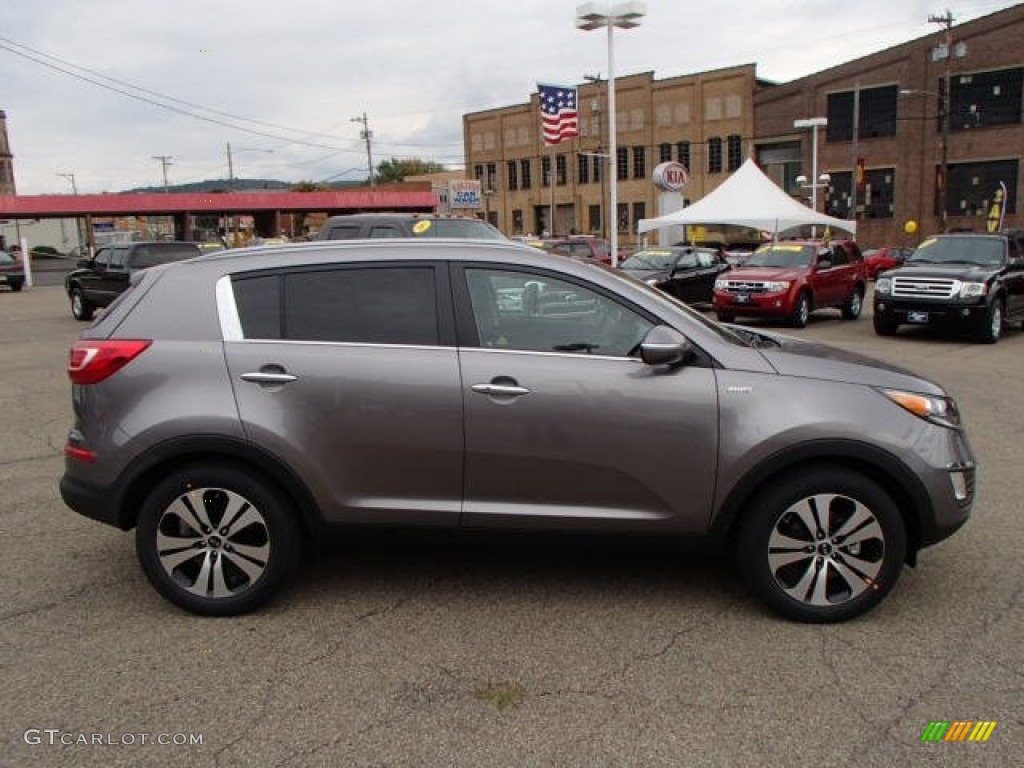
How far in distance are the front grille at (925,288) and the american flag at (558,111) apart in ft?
40.8

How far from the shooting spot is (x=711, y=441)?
3.65m

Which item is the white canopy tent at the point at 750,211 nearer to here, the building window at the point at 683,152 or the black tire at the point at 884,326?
the black tire at the point at 884,326

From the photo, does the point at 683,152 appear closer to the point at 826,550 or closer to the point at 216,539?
the point at 826,550

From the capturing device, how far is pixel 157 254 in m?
18.9

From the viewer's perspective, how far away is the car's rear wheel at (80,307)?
19672mm

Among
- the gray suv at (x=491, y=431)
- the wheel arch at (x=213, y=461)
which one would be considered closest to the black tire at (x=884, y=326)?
the gray suv at (x=491, y=431)

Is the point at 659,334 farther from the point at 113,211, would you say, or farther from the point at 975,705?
the point at 113,211

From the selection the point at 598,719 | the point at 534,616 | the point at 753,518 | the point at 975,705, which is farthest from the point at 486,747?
the point at 975,705

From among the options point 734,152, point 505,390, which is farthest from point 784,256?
point 734,152

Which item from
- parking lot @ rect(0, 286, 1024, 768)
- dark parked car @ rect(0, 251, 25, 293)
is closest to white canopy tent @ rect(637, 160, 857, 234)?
parking lot @ rect(0, 286, 1024, 768)

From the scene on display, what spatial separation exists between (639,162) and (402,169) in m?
61.2

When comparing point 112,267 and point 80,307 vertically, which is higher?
point 112,267

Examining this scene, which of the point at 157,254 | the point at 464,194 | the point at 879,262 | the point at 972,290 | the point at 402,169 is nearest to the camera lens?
the point at 972,290

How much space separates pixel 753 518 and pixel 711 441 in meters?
0.42
